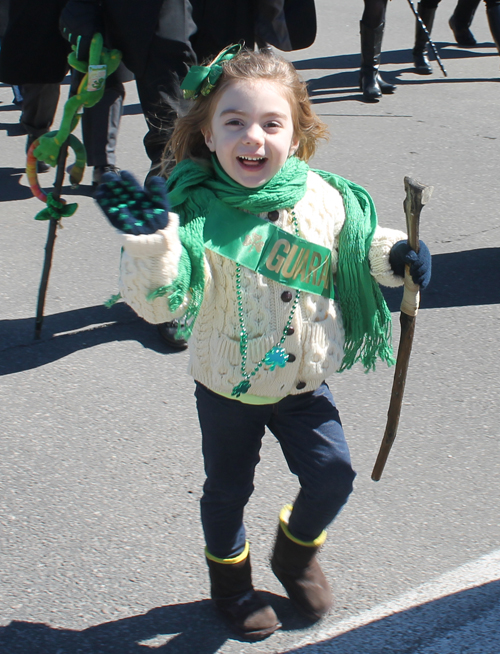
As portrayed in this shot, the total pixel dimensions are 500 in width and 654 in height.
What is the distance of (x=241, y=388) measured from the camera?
2.19 metres

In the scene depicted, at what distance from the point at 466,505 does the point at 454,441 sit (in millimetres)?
390

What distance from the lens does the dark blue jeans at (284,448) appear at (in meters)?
2.25

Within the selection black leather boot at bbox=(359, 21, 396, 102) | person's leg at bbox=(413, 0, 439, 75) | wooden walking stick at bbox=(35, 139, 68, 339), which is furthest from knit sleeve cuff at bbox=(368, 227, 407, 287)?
person's leg at bbox=(413, 0, 439, 75)

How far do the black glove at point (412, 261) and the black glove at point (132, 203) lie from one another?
0.64 m

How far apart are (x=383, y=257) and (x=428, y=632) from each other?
Answer: 1.03 meters

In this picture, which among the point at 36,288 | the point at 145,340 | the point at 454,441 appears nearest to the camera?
the point at 454,441

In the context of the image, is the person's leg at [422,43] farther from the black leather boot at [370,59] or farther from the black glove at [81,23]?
the black glove at [81,23]

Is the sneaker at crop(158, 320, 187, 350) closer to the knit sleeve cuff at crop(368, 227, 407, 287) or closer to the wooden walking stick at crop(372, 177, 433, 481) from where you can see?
the wooden walking stick at crop(372, 177, 433, 481)

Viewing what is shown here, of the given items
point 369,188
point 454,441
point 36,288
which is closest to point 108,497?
point 454,441

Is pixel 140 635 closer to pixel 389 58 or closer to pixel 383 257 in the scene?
pixel 383 257

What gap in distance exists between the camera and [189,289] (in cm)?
207

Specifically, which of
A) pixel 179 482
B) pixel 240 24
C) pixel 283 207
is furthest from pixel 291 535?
pixel 240 24

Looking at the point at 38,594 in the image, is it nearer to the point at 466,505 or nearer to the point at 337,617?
the point at 337,617

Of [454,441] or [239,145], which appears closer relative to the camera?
[239,145]
